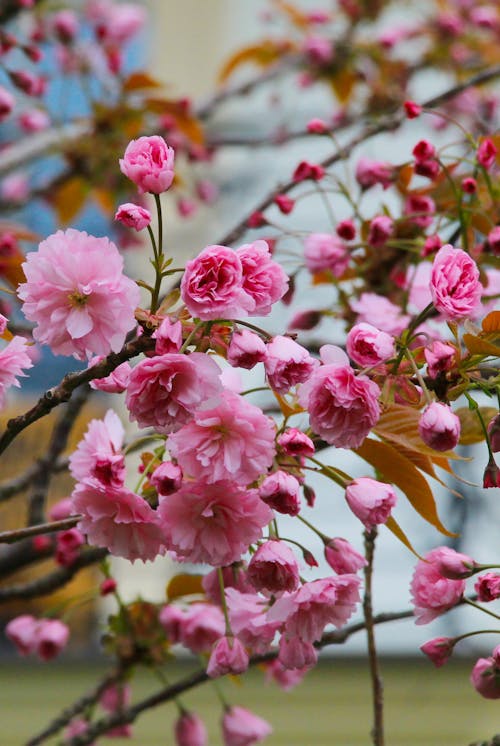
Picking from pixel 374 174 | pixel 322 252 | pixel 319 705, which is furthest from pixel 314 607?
pixel 319 705

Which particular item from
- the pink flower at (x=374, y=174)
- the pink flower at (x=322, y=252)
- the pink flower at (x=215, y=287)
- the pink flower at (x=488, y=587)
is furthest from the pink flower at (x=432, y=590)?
the pink flower at (x=374, y=174)

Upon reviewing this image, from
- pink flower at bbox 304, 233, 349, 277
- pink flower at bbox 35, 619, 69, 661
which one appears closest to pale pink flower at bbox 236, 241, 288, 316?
pink flower at bbox 304, 233, 349, 277

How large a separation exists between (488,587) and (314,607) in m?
0.12

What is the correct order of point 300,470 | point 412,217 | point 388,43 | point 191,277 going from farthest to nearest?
point 388,43
point 412,217
point 300,470
point 191,277

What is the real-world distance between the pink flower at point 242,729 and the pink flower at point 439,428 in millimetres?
700

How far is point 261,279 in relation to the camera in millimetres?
607

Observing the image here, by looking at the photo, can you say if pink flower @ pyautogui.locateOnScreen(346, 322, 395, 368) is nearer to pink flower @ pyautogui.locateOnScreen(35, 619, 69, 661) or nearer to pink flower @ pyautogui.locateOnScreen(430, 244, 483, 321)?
pink flower @ pyautogui.locateOnScreen(430, 244, 483, 321)

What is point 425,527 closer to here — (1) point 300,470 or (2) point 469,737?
(2) point 469,737

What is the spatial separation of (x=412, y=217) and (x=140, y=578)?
8.35 feet

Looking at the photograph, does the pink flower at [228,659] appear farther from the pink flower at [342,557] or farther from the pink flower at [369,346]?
the pink flower at [369,346]

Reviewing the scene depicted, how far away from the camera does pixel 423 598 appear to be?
2.41 ft

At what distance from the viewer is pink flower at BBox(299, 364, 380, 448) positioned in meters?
0.62

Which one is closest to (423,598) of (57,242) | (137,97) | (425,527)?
(57,242)

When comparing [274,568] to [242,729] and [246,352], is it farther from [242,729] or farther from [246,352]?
[242,729]
